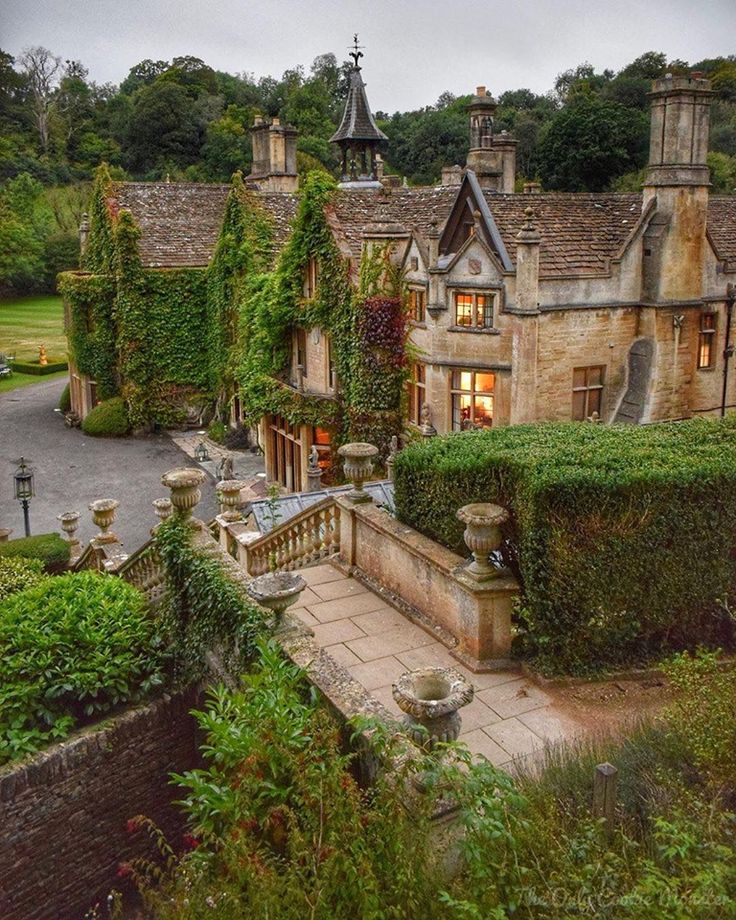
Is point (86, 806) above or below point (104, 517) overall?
below

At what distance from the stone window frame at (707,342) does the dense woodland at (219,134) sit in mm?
34419

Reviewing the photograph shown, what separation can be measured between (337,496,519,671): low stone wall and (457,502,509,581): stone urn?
0.45 feet

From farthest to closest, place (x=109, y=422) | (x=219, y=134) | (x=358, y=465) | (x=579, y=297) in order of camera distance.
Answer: (x=219, y=134)
(x=109, y=422)
(x=579, y=297)
(x=358, y=465)

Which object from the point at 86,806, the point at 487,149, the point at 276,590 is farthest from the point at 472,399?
the point at 86,806

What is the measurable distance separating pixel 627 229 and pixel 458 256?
505 cm

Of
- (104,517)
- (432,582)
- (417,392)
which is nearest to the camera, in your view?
(432,582)

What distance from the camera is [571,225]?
882 inches

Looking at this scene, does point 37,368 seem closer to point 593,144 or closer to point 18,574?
point 18,574

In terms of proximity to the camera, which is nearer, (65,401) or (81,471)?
(81,471)

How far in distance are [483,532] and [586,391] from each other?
42.8 feet

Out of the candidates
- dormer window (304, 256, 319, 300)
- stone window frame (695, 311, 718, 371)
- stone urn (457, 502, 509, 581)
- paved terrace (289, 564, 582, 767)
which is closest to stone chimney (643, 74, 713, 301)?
stone window frame (695, 311, 718, 371)

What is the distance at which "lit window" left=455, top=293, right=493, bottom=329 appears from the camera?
21266 mm

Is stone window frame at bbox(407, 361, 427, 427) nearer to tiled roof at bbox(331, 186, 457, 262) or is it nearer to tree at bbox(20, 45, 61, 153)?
tiled roof at bbox(331, 186, 457, 262)

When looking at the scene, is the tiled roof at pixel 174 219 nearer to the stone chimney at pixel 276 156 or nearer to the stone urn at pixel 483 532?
the stone chimney at pixel 276 156
